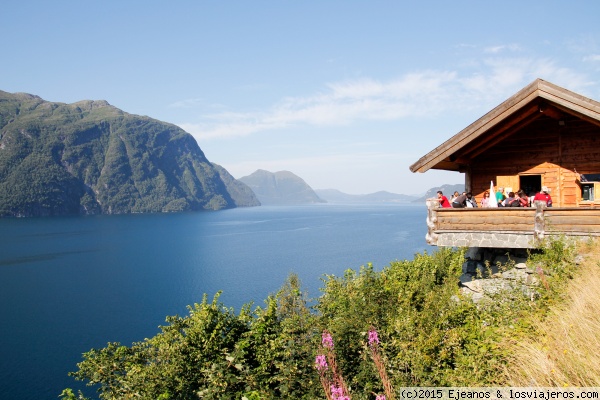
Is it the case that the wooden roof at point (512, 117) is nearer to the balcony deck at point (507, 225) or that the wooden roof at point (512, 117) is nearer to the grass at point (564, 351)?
the balcony deck at point (507, 225)

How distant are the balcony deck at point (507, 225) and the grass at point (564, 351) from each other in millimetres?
5598

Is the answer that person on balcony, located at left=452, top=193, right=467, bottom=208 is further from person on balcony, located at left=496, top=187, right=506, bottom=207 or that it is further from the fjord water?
the fjord water

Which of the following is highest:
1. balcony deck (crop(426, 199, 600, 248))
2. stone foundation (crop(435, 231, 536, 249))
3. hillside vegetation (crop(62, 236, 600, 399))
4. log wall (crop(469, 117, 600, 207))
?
log wall (crop(469, 117, 600, 207))

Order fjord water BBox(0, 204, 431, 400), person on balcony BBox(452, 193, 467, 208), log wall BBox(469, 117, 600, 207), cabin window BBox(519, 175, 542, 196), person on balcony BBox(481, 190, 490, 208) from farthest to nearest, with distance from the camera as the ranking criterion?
fjord water BBox(0, 204, 431, 400)
cabin window BBox(519, 175, 542, 196)
person on balcony BBox(481, 190, 490, 208)
person on balcony BBox(452, 193, 467, 208)
log wall BBox(469, 117, 600, 207)

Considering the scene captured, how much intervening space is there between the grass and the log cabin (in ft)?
18.9

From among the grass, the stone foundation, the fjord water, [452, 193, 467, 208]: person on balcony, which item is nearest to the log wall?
[452, 193, 467, 208]: person on balcony

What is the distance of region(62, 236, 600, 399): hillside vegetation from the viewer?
17.9ft

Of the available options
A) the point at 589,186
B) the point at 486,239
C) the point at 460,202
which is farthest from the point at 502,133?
the point at 486,239

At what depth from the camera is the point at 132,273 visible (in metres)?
85.2

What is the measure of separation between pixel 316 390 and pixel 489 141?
11159 millimetres

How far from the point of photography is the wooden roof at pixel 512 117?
11734 millimetres

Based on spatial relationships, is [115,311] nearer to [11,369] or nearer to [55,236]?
[11,369]

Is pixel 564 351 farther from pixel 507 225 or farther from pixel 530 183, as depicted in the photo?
pixel 530 183

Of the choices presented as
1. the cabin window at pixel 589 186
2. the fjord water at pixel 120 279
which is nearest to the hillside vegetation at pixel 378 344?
the cabin window at pixel 589 186
